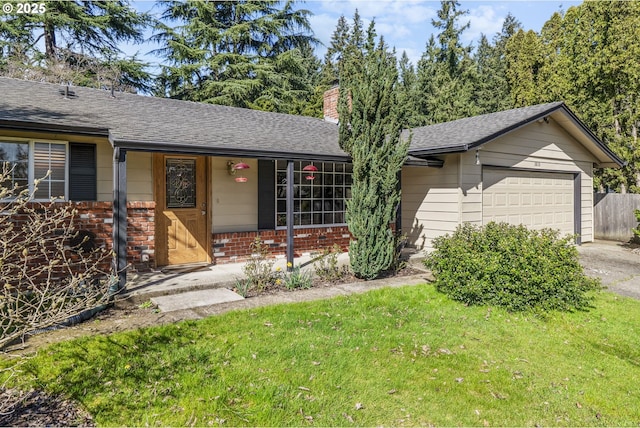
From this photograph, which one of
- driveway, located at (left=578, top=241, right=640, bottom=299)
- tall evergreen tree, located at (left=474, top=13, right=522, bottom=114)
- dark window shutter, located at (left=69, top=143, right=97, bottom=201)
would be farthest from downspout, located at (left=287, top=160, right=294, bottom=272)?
tall evergreen tree, located at (left=474, top=13, right=522, bottom=114)

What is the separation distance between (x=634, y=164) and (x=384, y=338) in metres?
12.5

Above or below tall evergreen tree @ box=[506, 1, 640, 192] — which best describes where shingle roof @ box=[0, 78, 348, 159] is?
below

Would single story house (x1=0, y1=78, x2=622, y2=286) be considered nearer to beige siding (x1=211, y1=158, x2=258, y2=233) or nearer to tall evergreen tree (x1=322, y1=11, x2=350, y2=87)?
beige siding (x1=211, y1=158, x2=258, y2=233)

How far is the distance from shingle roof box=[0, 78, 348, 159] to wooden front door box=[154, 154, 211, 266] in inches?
32.4

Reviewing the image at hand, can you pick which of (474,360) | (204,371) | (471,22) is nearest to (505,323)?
(474,360)

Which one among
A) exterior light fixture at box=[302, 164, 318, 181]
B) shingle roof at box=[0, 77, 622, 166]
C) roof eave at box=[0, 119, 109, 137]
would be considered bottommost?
exterior light fixture at box=[302, 164, 318, 181]

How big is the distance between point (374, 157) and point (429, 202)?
11.9 ft

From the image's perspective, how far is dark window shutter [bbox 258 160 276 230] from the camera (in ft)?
27.7

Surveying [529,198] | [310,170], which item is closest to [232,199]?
[310,170]

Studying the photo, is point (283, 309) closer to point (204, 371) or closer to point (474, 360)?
point (204, 371)

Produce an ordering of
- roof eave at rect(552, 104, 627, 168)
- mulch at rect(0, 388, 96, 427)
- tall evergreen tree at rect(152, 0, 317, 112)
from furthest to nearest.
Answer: tall evergreen tree at rect(152, 0, 317, 112) → roof eave at rect(552, 104, 627, 168) → mulch at rect(0, 388, 96, 427)

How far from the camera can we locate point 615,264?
8.70m

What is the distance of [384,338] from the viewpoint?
4.32 meters

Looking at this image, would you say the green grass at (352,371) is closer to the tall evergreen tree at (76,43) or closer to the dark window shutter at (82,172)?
the dark window shutter at (82,172)
